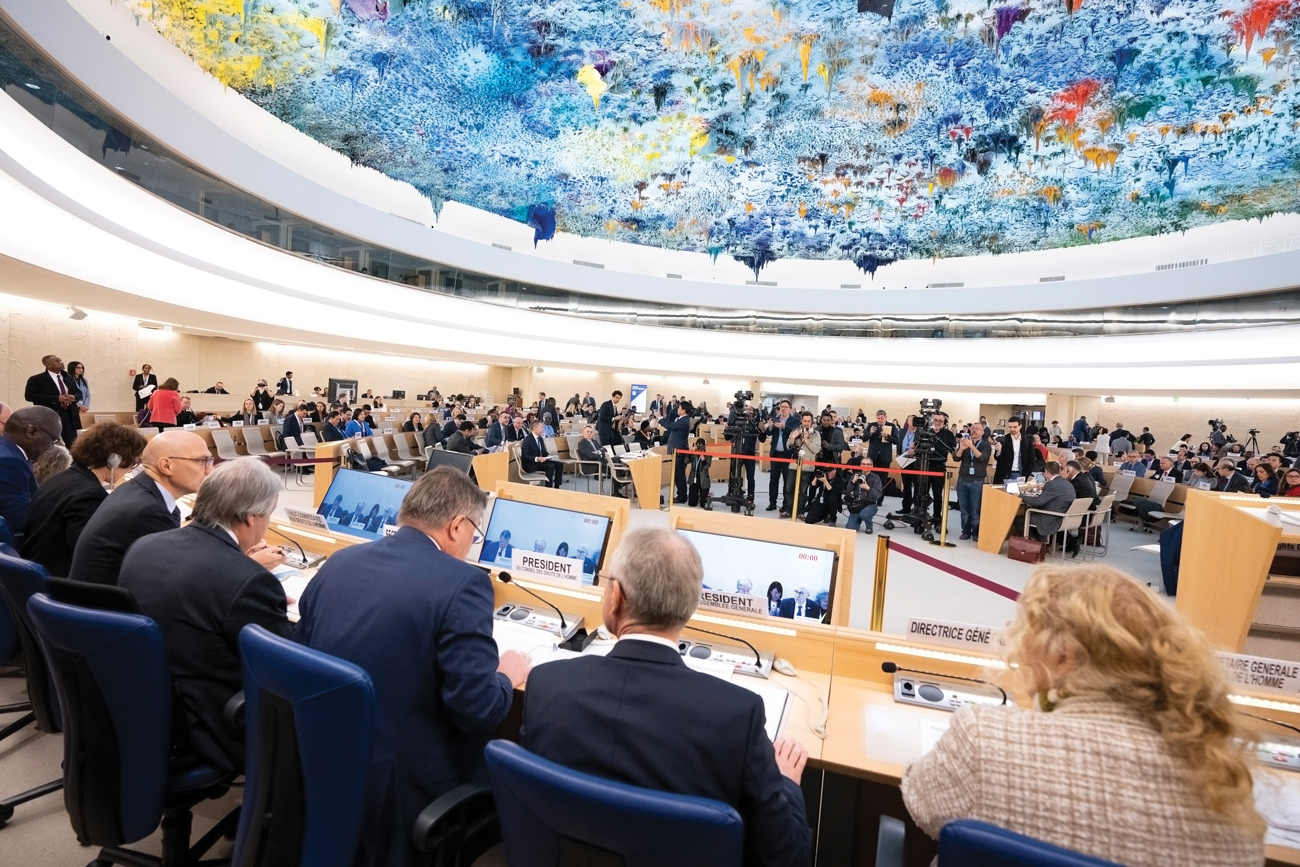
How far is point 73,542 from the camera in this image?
2740 millimetres

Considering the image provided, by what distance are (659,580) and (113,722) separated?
1.59m

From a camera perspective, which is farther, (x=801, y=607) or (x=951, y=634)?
(x=801, y=607)

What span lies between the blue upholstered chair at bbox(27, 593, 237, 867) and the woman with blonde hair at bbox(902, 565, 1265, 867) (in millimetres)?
1888

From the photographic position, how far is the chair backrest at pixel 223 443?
27.8 feet

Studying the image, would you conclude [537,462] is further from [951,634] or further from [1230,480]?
[1230,480]

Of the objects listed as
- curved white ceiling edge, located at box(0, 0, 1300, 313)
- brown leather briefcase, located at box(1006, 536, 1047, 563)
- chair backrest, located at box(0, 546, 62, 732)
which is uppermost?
curved white ceiling edge, located at box(0, 0, 1300, 313)

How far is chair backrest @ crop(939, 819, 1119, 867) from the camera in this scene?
2.62 ft

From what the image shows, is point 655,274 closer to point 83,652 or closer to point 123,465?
point 123,465

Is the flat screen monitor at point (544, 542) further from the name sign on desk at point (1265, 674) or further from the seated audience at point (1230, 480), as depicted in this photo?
the seated audience at point (1230, 480)

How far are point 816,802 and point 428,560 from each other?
5.30ft

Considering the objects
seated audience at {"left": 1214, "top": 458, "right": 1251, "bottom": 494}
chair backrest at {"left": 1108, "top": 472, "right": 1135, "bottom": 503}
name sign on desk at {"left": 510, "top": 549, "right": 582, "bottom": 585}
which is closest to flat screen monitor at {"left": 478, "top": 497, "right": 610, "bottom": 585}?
name sign on desk at {"left": 510, "top": 549, "right": 582, "bottom": 585}

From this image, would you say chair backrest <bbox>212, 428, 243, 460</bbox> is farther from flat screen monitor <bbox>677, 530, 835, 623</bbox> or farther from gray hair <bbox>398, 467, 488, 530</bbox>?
flat screen monitor <bbox>677, 530, 835, 623</bbox>

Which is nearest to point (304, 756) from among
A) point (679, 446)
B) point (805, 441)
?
point (805, 441)

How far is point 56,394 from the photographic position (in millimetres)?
7656
